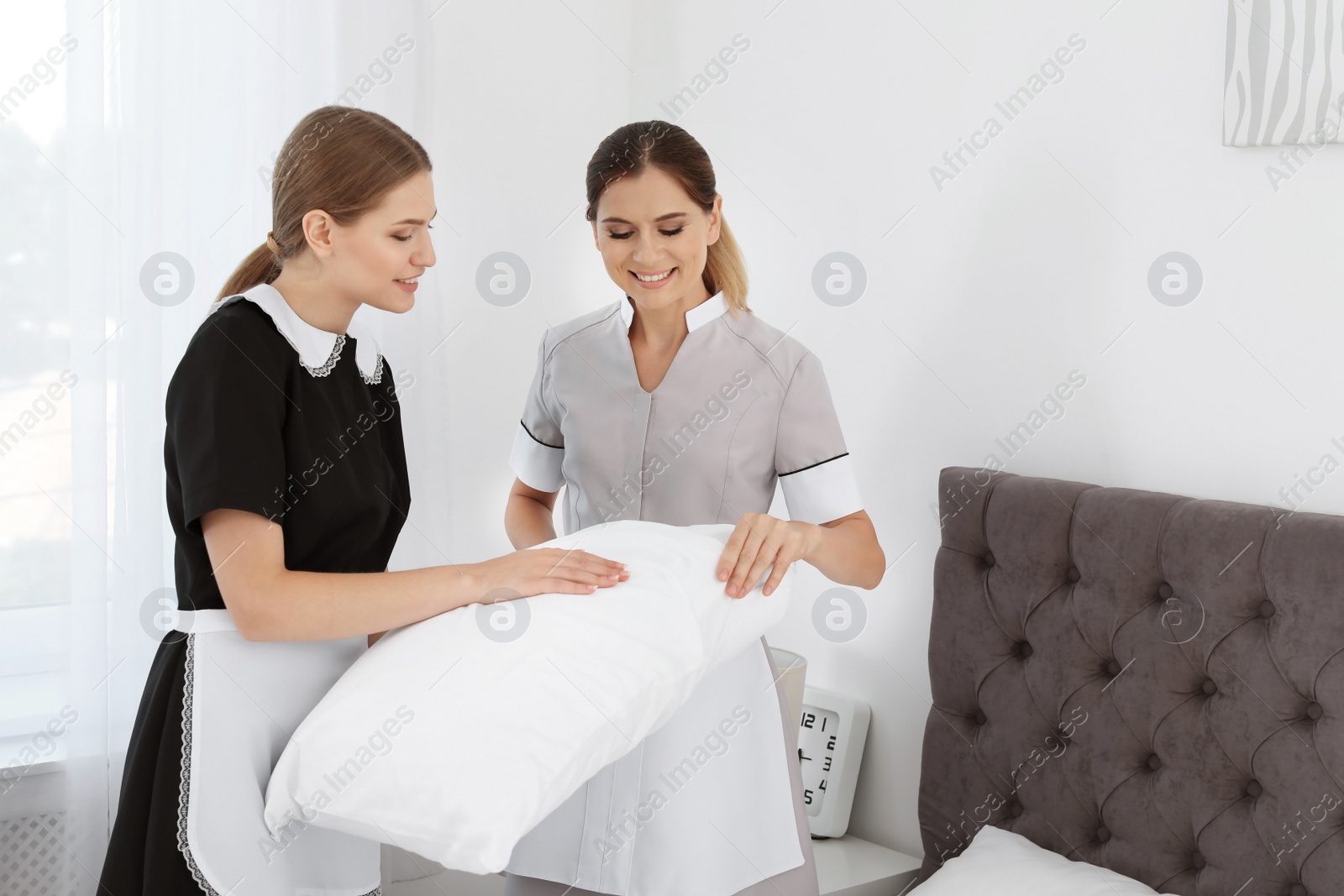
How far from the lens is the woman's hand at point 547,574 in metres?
1.00

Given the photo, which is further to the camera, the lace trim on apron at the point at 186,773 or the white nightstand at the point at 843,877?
the white nightstand at the point at 843,877

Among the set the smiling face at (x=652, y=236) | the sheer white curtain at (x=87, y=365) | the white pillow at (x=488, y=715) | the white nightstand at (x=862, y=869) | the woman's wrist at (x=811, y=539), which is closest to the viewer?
the white pillow at (x=488, y=715)

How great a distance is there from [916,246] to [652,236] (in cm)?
72

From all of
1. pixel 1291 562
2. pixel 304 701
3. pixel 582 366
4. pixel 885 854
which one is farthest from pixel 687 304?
pixel 885 854

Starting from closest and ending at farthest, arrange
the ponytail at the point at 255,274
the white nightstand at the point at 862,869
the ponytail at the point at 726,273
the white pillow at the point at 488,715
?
the white pillow at the point at 488,715 → the ponytail at the point at 255,274 → the ponytail at the point at 726,273 → the white nightstand at the point at 862,869

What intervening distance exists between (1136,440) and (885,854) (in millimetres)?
889

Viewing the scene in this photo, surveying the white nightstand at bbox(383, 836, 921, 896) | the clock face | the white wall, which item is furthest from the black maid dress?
the clock face

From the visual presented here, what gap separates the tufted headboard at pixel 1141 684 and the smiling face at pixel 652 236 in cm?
64

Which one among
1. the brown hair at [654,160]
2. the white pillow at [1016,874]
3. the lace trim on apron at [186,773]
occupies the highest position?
the brown hair at [654,160]

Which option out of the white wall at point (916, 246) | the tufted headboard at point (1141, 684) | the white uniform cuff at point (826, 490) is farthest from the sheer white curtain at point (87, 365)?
the tufted headboard at point (1141, 684)

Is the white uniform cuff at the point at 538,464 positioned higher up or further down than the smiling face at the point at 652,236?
further down

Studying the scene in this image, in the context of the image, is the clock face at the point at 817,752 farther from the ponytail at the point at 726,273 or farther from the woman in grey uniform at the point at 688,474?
the ponytail at the point at 726,273

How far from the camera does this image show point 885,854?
1.89 m

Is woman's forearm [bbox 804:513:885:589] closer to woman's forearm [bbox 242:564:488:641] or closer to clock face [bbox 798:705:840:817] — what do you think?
woman's forearm [bbox 242:564:488:641]
